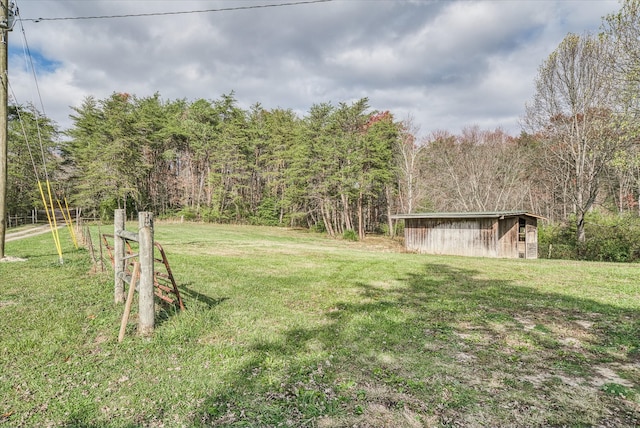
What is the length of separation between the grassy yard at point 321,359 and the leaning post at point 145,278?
19 centimetres

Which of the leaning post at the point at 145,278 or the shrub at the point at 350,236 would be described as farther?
the shrub at the point at 350,236

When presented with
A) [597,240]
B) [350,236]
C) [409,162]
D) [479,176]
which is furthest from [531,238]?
[409,162]

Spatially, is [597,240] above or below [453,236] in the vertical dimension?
below

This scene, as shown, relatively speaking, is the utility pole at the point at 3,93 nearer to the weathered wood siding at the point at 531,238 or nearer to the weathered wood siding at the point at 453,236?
the weathered wood siding at the point at 453,236

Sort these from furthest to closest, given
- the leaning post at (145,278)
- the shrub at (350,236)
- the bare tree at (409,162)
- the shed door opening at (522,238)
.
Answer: the bare tree at (409,162) < the shrub at (350,236) < the shed door opening at (522,238) < the leaning post at (145,278)

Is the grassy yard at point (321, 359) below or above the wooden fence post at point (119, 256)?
below

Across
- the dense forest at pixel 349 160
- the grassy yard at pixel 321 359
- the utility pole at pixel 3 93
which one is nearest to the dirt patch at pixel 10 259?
the utility pole at pixel 3 93

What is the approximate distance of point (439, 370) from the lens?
359cm

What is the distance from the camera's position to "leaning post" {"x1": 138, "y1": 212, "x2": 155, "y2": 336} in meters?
4.31

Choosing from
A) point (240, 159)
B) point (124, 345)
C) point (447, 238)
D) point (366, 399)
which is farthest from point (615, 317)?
point (240, 159)

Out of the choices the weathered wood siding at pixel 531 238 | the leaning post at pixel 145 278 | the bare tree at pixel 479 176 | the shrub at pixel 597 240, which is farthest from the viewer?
the bare tree at pixel 479 176

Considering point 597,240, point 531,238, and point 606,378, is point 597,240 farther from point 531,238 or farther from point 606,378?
point 606,378

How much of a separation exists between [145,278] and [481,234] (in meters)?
18.8

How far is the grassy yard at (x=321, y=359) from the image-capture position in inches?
111
